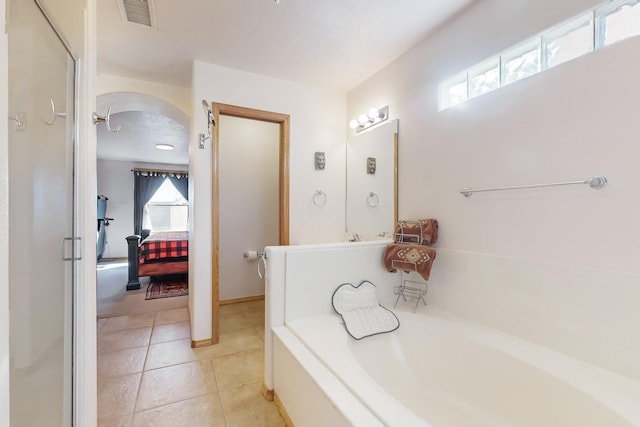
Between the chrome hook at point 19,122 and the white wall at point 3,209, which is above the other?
the chrome hook at point 19,122

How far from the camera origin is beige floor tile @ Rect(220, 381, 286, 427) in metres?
1.56

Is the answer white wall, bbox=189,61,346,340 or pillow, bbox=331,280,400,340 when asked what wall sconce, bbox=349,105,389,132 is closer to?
white wall, bbox=189,61,346,340

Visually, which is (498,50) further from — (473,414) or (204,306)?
(204,306)

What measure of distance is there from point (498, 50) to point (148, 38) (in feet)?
7.95

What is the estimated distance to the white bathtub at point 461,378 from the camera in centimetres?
109

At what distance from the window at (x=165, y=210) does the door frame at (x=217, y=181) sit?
490 centimetres

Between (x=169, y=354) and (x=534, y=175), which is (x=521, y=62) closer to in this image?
(x=534, y=175)

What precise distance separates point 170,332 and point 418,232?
2.45m

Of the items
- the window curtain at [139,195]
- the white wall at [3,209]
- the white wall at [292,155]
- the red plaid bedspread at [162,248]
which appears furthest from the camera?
the window curtain at [139,195]

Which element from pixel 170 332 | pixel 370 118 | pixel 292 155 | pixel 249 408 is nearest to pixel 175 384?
pixel 249 408

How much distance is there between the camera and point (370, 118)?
8.75 feet

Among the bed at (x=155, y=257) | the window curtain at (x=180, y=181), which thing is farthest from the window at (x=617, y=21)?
the window curtain at (x=180, y=181)

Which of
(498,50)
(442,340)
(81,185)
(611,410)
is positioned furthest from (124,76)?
(611,410)

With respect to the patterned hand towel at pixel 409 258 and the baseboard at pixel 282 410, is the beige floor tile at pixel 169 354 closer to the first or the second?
the baseboard at pixel 282 410
